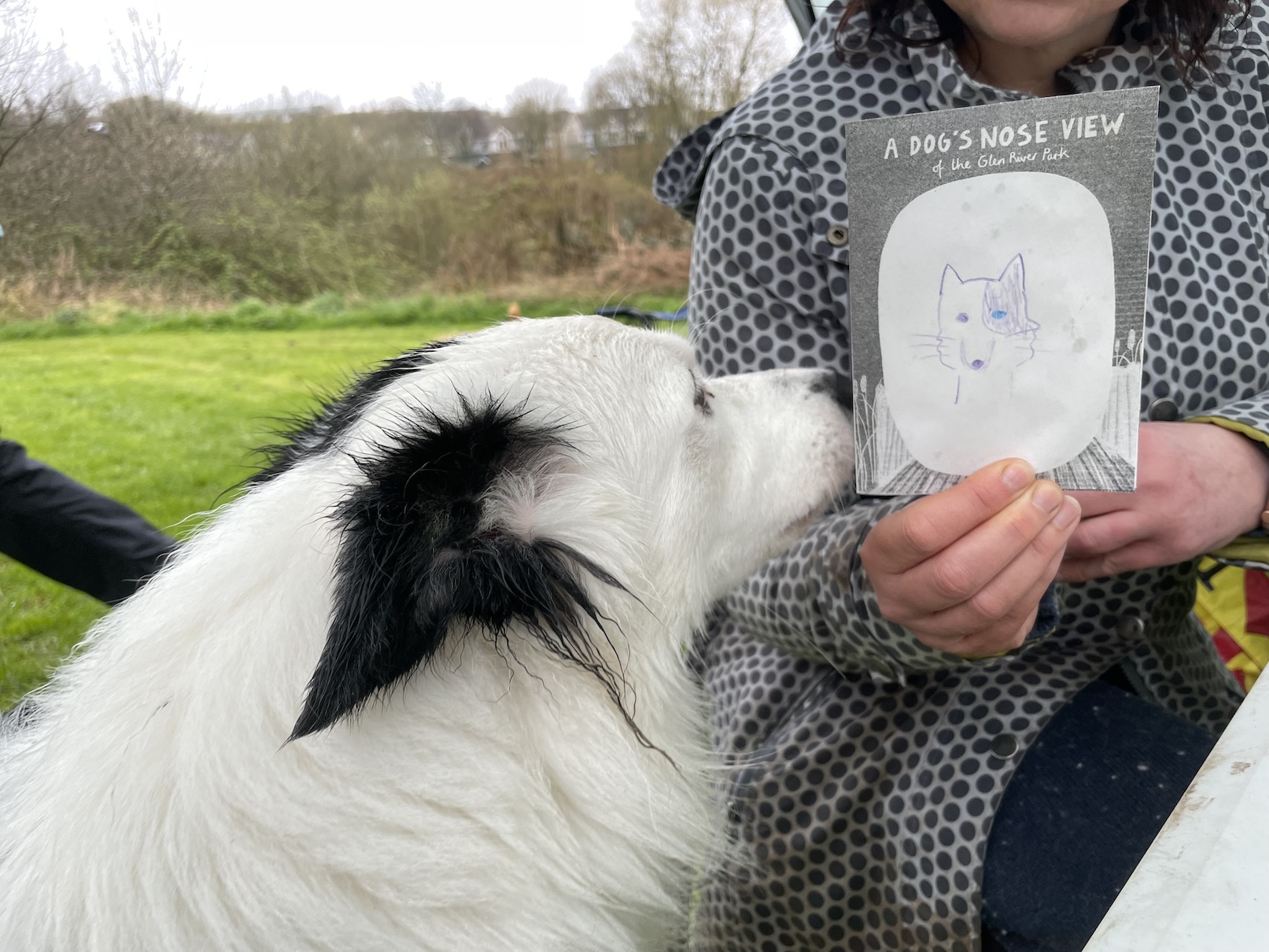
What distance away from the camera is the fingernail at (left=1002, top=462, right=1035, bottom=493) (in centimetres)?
73

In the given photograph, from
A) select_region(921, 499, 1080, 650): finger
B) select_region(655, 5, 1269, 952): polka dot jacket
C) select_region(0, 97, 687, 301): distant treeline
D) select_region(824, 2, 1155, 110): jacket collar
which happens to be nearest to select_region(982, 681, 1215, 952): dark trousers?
select_region(655, 5, 1269, 952): polka dot jacket

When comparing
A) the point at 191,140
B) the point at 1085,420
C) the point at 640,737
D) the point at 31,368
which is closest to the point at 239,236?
the point at 191,140

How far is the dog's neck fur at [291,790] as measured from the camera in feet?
2.38

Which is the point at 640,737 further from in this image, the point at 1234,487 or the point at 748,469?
the point at 1234,487

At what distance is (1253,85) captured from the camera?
1.13 meters

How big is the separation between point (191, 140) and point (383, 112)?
0.86 meters

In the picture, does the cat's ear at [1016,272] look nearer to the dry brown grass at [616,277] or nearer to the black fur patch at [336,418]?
the black fur patch at [336,418]

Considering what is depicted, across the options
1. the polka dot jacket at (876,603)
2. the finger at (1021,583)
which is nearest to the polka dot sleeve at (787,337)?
the polka dot jacket at (876,603)

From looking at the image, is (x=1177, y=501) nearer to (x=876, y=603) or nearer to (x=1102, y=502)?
(x=1102, y=502)

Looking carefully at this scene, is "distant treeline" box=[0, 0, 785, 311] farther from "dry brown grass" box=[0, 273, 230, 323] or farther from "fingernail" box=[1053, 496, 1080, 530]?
"fingernail" box=[1053, 496, 1080, 530]

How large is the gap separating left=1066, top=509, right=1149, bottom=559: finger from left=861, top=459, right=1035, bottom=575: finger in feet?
0.58

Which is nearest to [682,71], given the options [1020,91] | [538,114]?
[538,114]

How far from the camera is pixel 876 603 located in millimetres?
894

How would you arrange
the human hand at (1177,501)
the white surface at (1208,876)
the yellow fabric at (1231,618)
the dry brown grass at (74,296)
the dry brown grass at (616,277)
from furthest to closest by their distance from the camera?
the dry brown grass at (616,277)
the dry brown grass at (74,296)
the yellow fabric at (1231,618)
the human hand at (1177,501)
the white surface at (1208,876)
